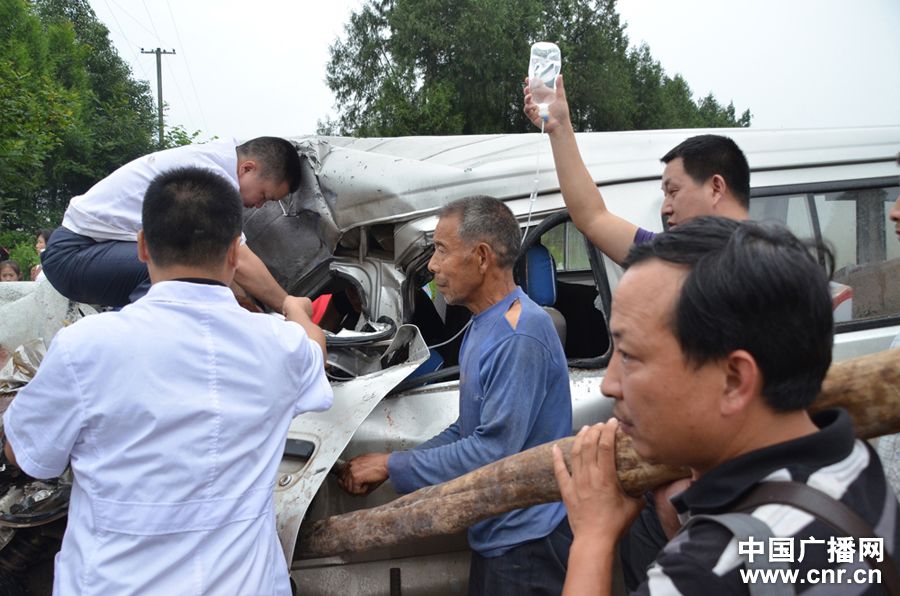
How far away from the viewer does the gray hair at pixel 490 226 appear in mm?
2490

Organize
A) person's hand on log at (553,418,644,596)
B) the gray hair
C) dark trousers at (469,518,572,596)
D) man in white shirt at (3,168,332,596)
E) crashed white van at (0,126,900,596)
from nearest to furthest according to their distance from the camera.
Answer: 1. person's hand on log at (553,418,644,596)
2. man in white shirt at (3,168,332,596)
3. dark trousers at (469,518,572,596)
4. the gray hair
5. crashed white van at (0,126,900,596)

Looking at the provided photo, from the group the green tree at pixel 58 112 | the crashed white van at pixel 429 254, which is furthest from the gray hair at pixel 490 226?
the green tree at pixel 58 112

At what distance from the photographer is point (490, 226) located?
2506 mm

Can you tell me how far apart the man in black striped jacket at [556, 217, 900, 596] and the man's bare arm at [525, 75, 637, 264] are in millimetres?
1492

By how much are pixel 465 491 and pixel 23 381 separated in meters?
1.86

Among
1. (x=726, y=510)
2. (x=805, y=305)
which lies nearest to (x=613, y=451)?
(x=726, y=510)

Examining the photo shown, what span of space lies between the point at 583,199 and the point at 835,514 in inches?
74.2

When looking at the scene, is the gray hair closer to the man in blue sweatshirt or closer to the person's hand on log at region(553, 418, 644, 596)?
the man in blue sweatshirt

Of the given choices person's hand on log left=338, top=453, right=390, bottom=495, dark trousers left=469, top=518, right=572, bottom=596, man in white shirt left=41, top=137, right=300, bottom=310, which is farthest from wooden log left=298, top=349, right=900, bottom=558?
man in white shirt left=41, top=137, right=300, bottom=310

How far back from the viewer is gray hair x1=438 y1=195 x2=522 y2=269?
249 centimetres

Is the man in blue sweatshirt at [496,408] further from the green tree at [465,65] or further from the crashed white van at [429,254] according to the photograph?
the green tree at [465,65]

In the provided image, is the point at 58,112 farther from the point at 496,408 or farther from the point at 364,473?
the point at 496,408

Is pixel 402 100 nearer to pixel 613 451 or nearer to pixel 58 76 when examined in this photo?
pixel 58 76

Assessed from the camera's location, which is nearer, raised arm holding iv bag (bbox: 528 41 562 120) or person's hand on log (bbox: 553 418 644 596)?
person's hand on log (bbox: 553 418 644 596)
